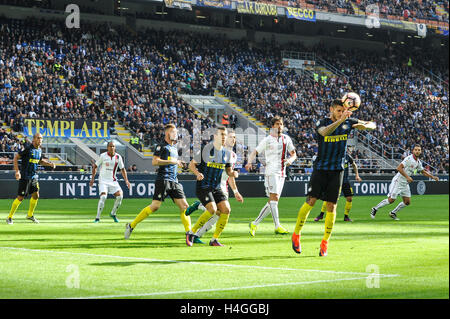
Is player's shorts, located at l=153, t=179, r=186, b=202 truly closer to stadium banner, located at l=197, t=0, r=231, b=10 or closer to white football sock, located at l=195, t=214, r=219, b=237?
white football sock, located at l=195, t=214, r=219, b=237

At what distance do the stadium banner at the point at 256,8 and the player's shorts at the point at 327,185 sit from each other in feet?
154

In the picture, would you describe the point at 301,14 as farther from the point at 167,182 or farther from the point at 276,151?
the point at 167,182

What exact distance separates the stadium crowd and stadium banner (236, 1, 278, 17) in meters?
4.03

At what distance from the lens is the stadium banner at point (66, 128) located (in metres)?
41.9

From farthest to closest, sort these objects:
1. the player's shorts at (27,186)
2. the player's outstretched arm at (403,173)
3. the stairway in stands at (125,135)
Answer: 1. the stairway in stands at (125,135)
2. the player's outstretched arm at (403,173)
3. the player's shorts at (27,186)

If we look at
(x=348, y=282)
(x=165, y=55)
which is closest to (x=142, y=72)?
(x=165, y=55)

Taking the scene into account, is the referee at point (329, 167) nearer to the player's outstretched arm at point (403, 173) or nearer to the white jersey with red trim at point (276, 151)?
the white jersey with red trim at point (276, 151)

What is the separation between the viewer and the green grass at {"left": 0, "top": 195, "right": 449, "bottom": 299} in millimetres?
8992

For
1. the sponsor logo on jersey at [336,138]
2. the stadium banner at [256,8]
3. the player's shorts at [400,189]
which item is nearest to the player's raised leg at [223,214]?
the sponsor logo on jersey at [336,138]

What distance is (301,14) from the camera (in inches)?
2446

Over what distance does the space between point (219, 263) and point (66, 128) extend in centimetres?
3306

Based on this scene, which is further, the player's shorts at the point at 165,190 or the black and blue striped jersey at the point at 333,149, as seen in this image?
the player's shorts at the point at 165,190

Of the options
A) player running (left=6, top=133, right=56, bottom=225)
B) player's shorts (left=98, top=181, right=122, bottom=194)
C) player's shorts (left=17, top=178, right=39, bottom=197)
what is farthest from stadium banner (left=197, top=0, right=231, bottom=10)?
player's shorts (left=17, top=178, right=39, bottom=197)

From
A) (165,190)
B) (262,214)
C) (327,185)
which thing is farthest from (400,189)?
(327,185)
